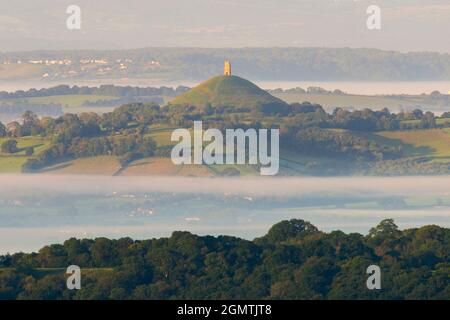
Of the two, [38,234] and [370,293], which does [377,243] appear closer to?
[370,293]

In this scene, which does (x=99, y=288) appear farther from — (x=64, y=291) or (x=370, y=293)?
(x=370, y=293)

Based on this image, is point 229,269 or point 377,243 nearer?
point 229,269

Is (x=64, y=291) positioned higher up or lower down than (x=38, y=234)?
higher up
